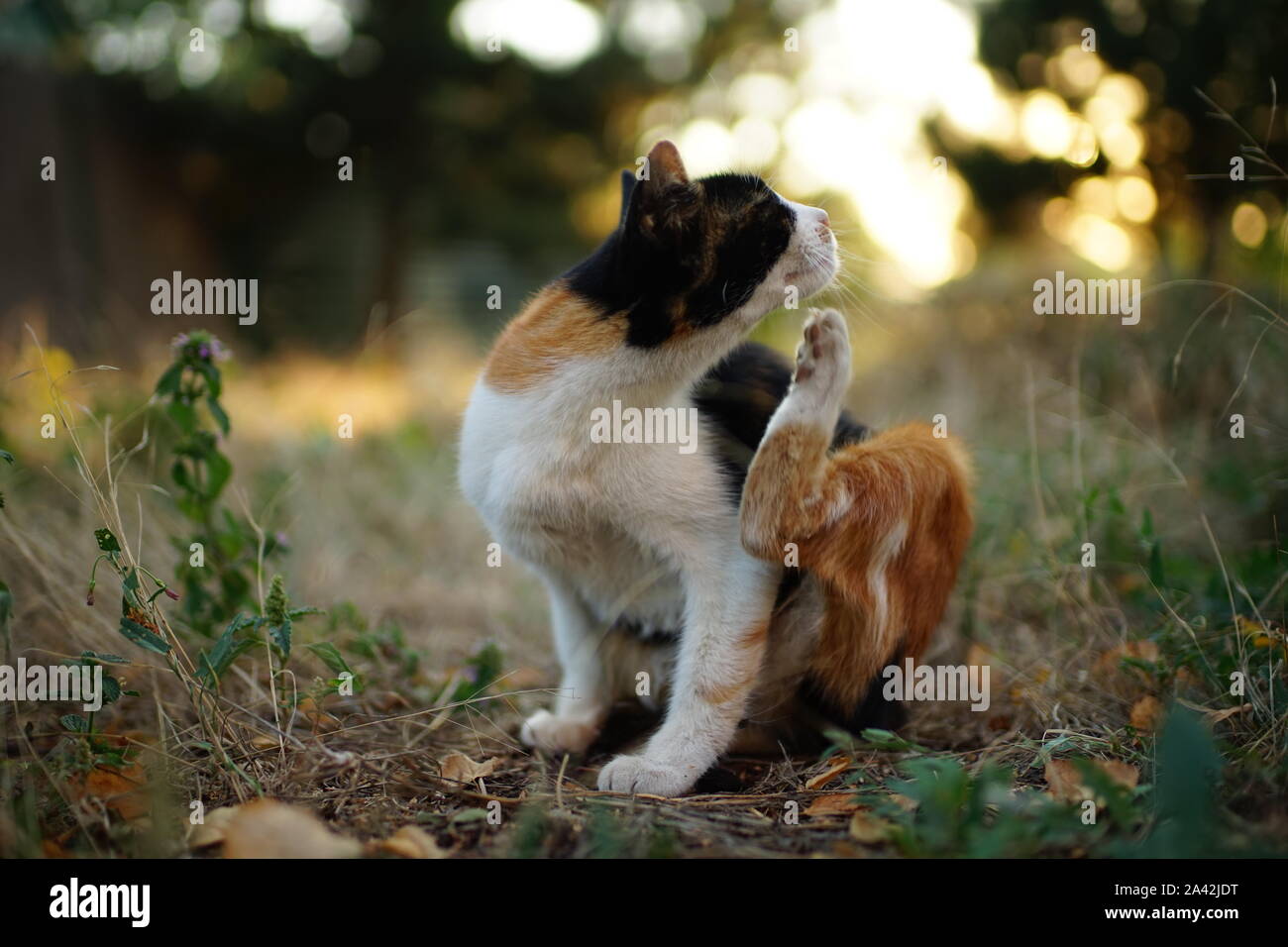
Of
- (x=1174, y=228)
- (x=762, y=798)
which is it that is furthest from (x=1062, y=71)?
(x=762, y=798)

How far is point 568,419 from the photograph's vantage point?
2.16 meters

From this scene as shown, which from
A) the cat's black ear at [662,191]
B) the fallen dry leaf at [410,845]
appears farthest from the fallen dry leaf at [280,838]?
the cat's black ear at [662,191]

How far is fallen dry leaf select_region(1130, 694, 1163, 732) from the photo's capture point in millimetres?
2066

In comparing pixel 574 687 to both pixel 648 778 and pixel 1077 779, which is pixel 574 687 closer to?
pixel 648 778

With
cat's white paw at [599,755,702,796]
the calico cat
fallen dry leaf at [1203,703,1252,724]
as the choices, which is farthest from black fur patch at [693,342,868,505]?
fallen dry leaf at [1203,703,1252,724]

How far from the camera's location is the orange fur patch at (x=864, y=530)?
1.98 m

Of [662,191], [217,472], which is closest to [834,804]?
[662,191]

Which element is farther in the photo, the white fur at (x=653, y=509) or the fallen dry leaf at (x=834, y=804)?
the white fur at (x=653, y=509)

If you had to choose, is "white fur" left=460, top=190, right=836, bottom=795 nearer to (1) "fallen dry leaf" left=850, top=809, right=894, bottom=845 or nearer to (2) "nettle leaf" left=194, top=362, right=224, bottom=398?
(1) "fallen dry leaf" left=850, top=809, right=894, bottom=845

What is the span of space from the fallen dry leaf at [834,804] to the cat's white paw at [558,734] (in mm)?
706

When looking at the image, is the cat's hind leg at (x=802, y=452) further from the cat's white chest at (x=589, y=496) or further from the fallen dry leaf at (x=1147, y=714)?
the fallen dry leaf at (x=1147, y=714)

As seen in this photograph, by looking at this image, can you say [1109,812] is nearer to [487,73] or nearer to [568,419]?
[568,419]

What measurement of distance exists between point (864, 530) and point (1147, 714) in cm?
77
